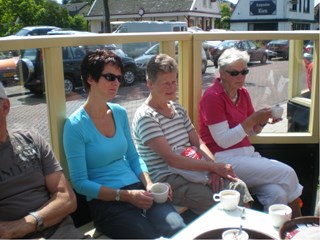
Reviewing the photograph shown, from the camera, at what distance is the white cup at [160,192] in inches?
89.5

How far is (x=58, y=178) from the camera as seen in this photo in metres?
2.10

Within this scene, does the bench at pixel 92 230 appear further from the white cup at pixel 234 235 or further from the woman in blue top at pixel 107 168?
the white cup at pixel 234 235

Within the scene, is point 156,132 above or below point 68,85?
below

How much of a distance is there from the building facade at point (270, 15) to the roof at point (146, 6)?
6.01 metres

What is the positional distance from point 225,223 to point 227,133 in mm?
1076

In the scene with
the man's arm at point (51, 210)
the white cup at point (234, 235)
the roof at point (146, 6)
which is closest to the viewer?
the white cup at point (234, 235)

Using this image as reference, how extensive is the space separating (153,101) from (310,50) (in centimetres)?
148

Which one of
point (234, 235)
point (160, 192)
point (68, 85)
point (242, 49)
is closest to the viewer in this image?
point (234, 235)

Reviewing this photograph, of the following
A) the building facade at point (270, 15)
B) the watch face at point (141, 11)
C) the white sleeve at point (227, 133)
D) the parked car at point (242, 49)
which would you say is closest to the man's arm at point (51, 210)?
the white sleeve at point (227, 133)

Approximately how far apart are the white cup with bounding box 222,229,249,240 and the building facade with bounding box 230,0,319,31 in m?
42.9

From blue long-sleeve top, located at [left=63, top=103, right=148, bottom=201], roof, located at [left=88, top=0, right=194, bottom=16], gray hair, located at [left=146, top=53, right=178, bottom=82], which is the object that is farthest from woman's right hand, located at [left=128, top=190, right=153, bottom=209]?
roof, located at [left=88, top=0, right=194, bottom=16]

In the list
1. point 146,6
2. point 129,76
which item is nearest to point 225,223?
point 129,76

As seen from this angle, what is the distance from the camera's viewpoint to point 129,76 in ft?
9.52

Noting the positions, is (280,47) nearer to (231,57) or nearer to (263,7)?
(231,57)
